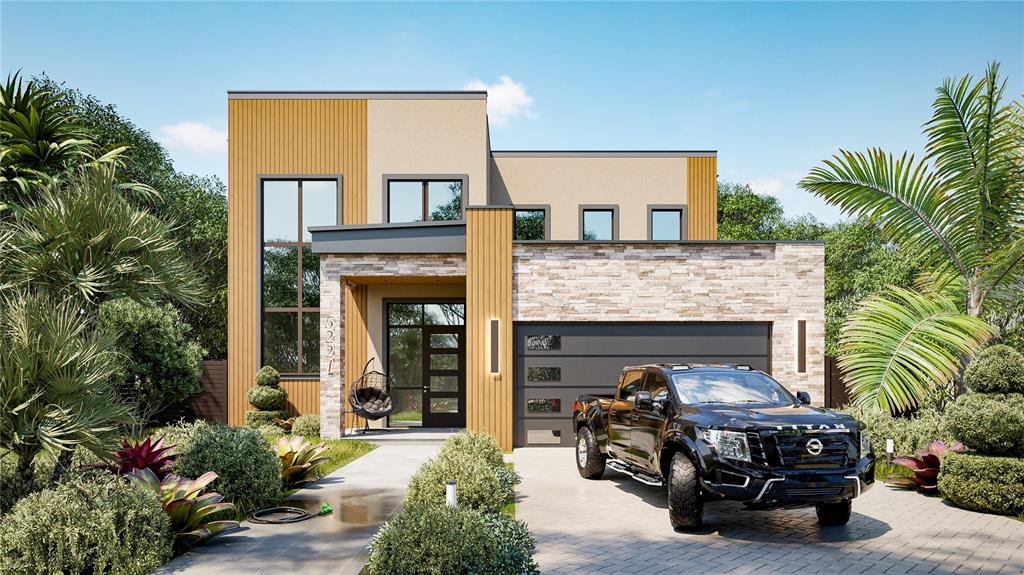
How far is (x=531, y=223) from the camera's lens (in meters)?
21.9

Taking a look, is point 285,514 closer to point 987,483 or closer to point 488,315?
point 488,315

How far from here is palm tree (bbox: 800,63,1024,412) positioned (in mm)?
10078

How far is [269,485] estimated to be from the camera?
864cm

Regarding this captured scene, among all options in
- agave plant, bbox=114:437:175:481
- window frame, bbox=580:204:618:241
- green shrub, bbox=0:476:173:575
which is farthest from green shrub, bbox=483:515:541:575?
window frame, bbox=580:204:618:241

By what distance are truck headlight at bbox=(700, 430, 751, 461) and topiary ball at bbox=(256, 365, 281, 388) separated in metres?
13.3

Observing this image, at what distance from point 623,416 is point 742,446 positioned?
9.10 feet

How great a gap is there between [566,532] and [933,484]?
5.44 m

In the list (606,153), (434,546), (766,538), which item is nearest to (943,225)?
(766,538)

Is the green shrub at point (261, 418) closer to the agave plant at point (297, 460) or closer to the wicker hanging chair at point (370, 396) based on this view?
the wicker hanging chair at point (370, 396)

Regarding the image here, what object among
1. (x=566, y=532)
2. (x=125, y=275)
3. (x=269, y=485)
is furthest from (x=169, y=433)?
(x=566, y=532)

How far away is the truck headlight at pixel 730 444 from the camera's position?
7.07m

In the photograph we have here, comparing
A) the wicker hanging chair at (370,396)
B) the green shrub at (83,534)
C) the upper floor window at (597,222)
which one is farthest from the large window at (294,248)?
the green shrub at (83,534)

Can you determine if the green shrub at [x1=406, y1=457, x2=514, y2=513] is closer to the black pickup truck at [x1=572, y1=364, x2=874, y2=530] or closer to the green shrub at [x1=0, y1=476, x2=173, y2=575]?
the black pickup truck at [x1=572, y1=364, x2=874, y2=530]

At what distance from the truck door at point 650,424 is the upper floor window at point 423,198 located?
10.9 m
